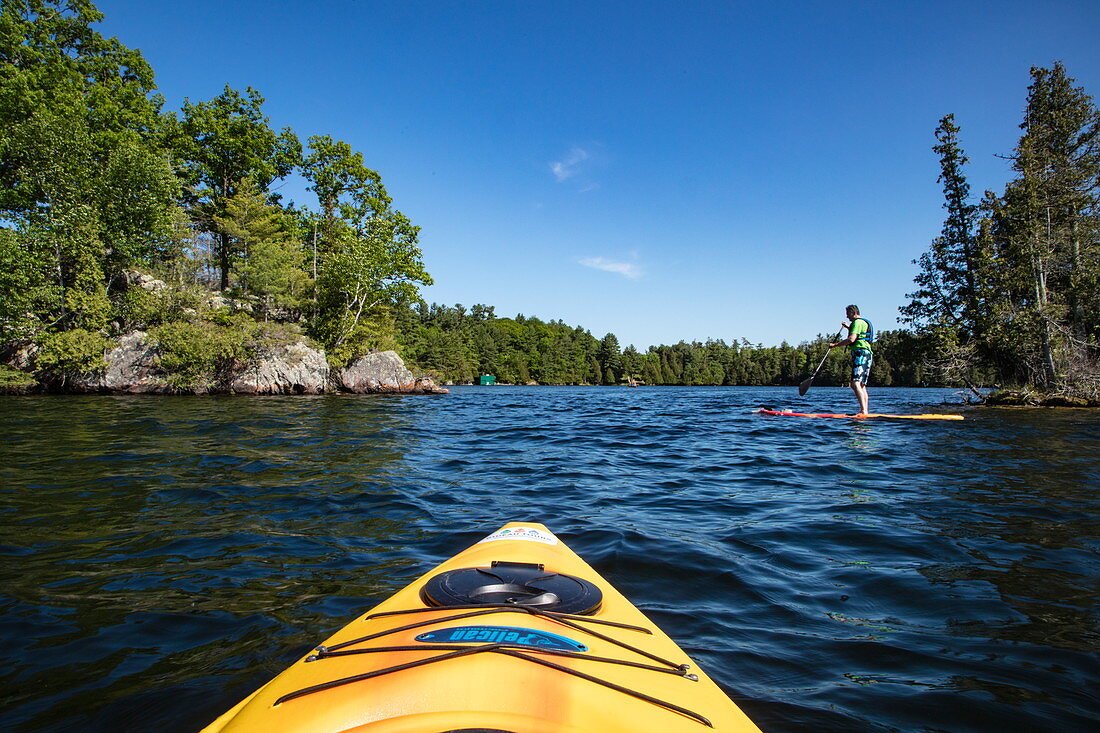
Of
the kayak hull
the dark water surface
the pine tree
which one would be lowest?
the dark water surface

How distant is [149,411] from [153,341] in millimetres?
11012

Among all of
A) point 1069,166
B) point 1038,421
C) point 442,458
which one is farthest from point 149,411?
point 1069,166

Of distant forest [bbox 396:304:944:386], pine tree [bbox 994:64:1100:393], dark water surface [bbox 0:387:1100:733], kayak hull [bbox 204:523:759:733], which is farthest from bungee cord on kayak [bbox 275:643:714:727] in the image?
distant forest [bbox 396:304:944:386]

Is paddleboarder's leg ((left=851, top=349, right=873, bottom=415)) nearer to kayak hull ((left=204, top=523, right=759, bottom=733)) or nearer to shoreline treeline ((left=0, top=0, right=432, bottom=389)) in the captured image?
kayak hull ((left=204, top=523, right=759, bottom=733))

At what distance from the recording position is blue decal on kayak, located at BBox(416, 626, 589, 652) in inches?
63.3

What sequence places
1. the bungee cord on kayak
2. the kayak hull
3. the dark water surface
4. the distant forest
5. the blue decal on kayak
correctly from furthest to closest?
the distant forest, the dark water surface, the blue decal on kayak, the bungee cord on kayak, the kayak hull

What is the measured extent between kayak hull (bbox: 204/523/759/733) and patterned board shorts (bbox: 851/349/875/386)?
12.3m

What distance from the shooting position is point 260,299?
94.4 feet

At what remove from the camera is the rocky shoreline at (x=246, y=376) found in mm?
21281

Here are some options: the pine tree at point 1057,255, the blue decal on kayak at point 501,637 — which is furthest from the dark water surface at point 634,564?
the pine tree at point 1057,255

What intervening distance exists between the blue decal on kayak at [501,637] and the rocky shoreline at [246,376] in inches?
1028

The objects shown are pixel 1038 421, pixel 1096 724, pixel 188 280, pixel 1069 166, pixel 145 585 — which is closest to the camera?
pixel 1096 724

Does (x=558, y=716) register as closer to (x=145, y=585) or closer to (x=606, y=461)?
(x=145, y=585)

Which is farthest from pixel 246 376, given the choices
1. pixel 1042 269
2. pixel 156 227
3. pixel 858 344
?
pixel 1042 269
